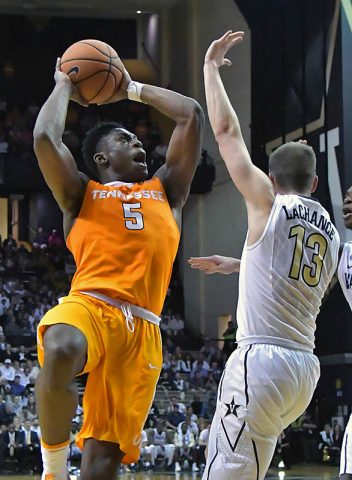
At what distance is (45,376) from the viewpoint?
4.19 m

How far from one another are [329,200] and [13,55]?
43.8 ft

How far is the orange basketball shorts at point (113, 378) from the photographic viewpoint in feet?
14.7

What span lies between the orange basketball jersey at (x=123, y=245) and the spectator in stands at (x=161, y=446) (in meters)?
12.9

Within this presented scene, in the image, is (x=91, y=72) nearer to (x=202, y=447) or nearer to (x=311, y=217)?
(x=311, y=217)

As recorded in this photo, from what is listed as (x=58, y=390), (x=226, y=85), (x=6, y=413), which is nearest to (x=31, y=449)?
(x=6, y=413)

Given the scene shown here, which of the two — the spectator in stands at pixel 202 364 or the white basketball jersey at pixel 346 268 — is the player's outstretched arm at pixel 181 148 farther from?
the spectator in stands at pixel 202 364

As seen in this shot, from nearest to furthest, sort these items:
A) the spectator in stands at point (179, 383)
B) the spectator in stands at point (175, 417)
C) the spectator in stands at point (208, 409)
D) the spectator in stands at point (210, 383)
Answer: the spectator in stands at point (175, 417) → the spectator in stands at point (208, 409) → the spectator in stands at point (179, 383) → the spectator in stands at point (210, 383)

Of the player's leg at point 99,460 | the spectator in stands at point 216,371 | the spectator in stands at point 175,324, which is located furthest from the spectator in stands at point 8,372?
the player's leg at point 99,460

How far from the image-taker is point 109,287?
15.1 ft

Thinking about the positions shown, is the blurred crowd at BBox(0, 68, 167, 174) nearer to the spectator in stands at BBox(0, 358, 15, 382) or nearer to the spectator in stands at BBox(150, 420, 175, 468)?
the spectator in stands at BBox(0, 358, 15, 382)

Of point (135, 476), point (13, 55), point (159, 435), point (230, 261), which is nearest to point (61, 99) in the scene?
point (230, 261)

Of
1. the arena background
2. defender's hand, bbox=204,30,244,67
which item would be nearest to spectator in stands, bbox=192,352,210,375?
the arena background

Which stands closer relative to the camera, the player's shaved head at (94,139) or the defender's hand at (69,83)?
the defender's hand at (69,83)

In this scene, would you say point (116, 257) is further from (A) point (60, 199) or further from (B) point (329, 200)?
(B) point (329, 200)
